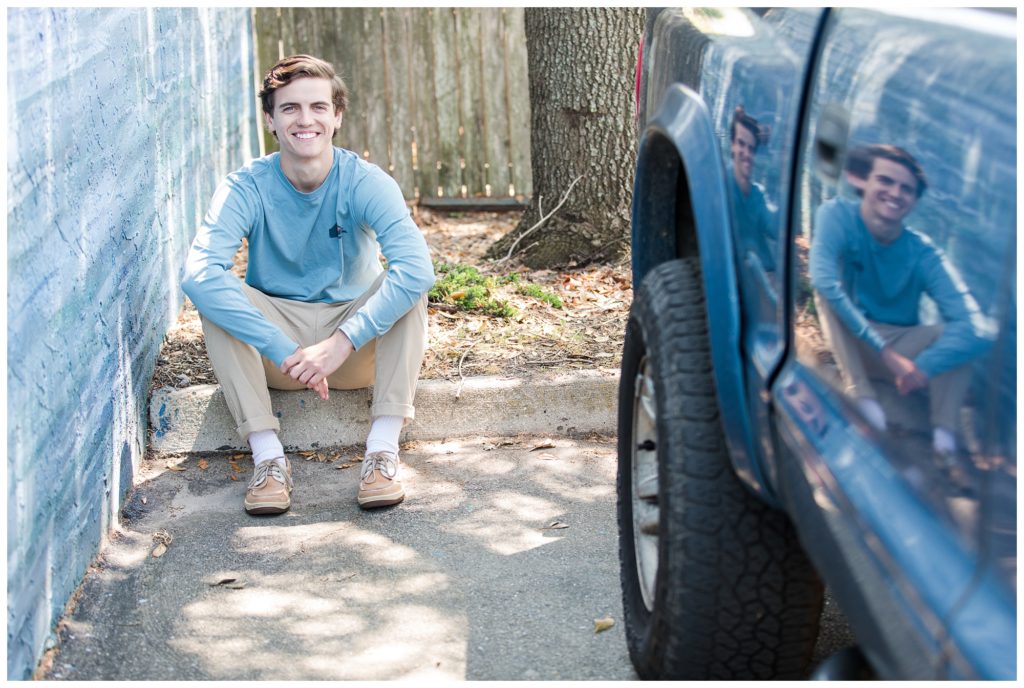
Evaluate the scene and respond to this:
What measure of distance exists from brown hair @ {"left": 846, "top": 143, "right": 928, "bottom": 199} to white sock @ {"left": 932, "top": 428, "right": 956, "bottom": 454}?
12.3 inches

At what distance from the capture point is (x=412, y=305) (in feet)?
13.2

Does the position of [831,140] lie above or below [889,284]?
above

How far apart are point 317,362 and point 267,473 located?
42cm

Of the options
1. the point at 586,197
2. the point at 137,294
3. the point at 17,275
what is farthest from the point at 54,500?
the point at 586,197

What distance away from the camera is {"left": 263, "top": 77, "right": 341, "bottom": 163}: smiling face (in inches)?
160

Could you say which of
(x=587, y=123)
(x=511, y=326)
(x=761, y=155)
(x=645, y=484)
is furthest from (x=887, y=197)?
(x=587, y=123)

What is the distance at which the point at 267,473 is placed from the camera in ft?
12.7

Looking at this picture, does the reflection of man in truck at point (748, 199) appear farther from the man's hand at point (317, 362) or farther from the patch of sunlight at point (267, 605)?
the man's hand at point (317, 362)

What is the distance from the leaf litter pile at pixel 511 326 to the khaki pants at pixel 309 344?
395mm

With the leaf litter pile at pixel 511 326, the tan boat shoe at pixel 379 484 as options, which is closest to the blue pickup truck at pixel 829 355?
the tan boat shoe at pixel 379 484

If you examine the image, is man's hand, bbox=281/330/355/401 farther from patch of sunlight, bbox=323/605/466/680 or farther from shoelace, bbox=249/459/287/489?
patch of sunlight, bbox=323/605/466/680

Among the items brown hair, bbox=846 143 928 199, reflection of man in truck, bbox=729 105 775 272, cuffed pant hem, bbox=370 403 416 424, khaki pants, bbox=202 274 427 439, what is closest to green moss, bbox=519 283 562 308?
khaki pants, bbox=202 274 427 439

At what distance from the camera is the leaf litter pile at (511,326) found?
181 inches

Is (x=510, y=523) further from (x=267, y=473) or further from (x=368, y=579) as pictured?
(x=267, y=473)
